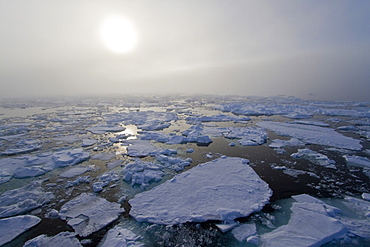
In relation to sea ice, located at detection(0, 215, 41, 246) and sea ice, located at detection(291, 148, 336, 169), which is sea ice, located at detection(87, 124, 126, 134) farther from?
sea ice, located at detection(291, 148, 336, 169)

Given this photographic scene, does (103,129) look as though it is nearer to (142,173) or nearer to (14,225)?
(142,173)

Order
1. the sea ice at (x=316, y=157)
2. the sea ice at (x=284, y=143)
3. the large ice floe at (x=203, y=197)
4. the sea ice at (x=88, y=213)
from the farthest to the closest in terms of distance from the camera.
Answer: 1. the sea ice at (x=284, y=143)
2. the sea ice at (x=316, y=157)
3. the large ice floe at (x=203, y=197)
4. the sea ice at (x=88, y=213)

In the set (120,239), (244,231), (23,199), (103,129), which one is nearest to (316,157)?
(244,231)

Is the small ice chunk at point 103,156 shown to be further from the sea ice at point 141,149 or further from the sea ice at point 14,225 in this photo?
the sea ice at point 14,225

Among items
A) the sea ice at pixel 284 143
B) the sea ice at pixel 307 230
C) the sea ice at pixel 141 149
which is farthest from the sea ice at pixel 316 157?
the sea ice at pixel 141 149

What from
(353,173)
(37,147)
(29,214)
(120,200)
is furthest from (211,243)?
(37,147)

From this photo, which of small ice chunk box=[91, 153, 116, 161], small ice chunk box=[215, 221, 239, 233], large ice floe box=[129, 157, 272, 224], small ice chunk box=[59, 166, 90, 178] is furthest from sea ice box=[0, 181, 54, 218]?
small ice chunk box=[215, 221, 239, 233]

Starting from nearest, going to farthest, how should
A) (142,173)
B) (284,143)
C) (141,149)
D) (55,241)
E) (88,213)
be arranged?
1. (55,241)
2. (88,213)
3. (142,173)
4. (141,149)
5. (284,143)

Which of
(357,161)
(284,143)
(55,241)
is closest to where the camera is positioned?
(55,241)
